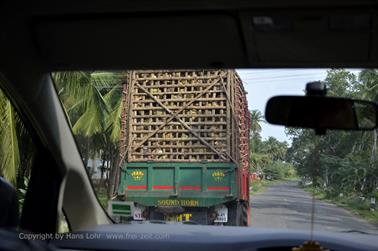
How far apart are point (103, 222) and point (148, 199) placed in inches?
145

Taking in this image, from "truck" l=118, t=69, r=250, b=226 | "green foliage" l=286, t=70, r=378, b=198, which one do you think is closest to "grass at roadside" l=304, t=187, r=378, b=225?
"truck" l=118, t=69, r=250, b=226

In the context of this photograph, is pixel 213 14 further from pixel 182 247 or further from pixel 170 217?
pixel 170 217

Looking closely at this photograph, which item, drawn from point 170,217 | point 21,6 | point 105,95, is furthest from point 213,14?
point 105,95

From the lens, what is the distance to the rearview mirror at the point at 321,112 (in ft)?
9.00

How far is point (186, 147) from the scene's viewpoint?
6.90 metres

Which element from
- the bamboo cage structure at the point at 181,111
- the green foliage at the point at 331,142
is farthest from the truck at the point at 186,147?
the green foliage at the point at 331,142

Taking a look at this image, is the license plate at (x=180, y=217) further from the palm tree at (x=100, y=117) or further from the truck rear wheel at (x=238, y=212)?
the palm tree at (x=100, y=117)

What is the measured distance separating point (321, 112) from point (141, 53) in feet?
3.43

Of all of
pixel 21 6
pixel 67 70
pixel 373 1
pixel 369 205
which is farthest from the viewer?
pixel 369 205

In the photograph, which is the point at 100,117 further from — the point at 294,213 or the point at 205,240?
the point at 205,240

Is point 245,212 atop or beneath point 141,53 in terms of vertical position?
beneath

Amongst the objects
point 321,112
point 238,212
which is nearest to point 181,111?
point 321,112

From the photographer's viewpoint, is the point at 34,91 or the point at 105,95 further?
the point at 105,95

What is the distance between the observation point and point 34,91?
10.5 ft
